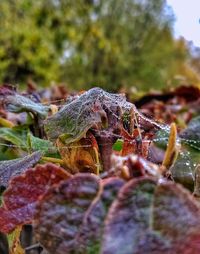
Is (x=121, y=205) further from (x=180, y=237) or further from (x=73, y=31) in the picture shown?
(x=73, y=31)

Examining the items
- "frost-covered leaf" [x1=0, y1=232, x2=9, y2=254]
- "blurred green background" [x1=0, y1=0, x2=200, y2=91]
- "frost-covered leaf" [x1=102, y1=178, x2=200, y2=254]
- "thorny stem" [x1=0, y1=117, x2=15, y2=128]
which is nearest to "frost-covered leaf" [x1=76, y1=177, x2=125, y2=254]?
"frost-covered leaf" [x1=102, y1=178, x2=200, y2=254]

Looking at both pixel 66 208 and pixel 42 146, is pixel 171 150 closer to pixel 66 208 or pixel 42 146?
pixel 66 208

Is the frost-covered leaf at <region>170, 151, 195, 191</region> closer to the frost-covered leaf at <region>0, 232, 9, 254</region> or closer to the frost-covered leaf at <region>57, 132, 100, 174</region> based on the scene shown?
the frost-covered leaf at <region>57, 132, 100, 174</region>

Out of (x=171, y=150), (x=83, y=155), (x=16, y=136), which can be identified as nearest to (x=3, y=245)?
(x=16, y=136)

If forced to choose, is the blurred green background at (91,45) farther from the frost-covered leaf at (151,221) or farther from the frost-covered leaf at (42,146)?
the frost-covered leaf at (151,221)

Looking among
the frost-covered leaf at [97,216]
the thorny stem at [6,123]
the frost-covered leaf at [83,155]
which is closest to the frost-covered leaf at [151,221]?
the frost-covered leaf at [97,216]

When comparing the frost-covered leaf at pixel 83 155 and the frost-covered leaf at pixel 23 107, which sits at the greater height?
the frost-covered leaf at pixel 23 107

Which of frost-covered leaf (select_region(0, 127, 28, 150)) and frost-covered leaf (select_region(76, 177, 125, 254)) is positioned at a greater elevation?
frost-covered leaf (select_region(0, 127, 28, 150))
